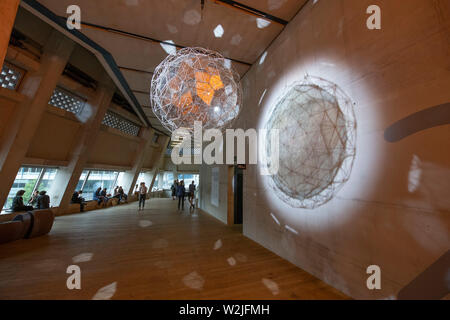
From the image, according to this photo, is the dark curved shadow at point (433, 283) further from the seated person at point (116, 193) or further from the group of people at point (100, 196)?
the seated person at point (116, 193)

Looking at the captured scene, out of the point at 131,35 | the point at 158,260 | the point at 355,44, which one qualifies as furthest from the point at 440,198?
the point at 131,35

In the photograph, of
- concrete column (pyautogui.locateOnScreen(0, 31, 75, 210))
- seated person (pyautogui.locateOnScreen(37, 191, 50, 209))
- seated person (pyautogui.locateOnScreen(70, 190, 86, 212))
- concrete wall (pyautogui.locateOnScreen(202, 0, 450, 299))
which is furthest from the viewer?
seated person (pyautogui.locateOnScreen(70, 190, 86, 212))

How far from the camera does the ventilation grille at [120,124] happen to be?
8.65m

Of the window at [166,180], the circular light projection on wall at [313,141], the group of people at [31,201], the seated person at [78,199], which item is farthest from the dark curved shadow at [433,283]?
the window at [166,180]

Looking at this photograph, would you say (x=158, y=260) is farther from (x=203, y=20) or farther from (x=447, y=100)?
(x=203, y=20)

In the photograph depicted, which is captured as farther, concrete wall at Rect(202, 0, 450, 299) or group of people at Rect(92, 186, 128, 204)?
group of people at Rect(92, 186, 128, 204)

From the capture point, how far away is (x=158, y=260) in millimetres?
3037

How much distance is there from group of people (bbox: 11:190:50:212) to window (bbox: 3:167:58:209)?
0.19 m

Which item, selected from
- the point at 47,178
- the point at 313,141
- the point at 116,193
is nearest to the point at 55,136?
the point at 47,178

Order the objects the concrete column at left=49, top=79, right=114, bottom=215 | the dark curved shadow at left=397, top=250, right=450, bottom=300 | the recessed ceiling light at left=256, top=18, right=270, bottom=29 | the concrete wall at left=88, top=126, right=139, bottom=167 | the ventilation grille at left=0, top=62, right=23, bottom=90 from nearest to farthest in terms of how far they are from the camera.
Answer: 1. the dark curved shadow at left=397, top=250, right=450, bottom=300
2. the recessed ceiling light at left=256, top=18, right=270, bottom=29
3. the ventilation grille at left=0, top=62, right=23, bottom=90
4. the concrete column at left=49, top=79, right=114, bottom=215
5. the concrete wall at left=88, top=126, right=139, bottom=167

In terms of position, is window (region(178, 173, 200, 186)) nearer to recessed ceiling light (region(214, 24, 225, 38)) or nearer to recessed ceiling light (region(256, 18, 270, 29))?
recessed ceiling light (region(214, 24, 225, 38))

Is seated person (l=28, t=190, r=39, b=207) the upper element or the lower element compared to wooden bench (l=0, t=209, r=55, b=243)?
upper

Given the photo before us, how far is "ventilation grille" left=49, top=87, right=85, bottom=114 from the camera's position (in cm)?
583

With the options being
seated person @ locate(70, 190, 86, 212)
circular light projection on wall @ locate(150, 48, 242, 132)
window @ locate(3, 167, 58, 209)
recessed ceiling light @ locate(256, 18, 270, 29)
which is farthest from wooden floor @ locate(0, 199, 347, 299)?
recessed ceiling light @ locate(256, 18, 270, 29)
